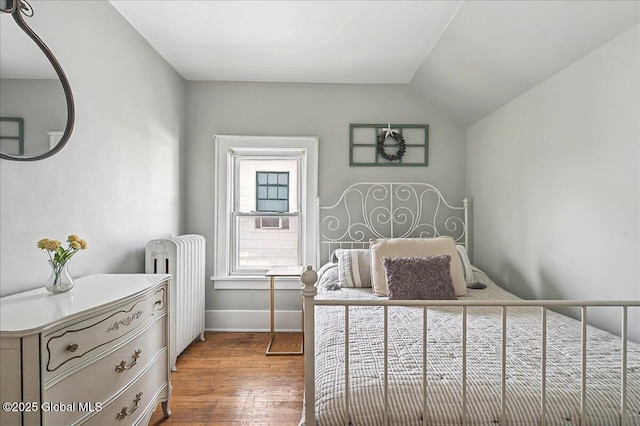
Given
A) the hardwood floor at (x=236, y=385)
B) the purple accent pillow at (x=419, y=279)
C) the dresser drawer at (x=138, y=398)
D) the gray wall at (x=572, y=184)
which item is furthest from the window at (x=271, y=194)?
the gray wall at (x=572, y=184)

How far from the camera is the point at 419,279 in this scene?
6.93ft

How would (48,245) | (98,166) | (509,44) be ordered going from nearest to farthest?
(48,245) < (98,166) < (509,44)

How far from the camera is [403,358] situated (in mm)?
1354

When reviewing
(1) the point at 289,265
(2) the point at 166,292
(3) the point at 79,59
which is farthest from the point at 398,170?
(3) the point at 79,59

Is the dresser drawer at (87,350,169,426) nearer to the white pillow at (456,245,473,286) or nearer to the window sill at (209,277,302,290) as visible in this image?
the window sill at (209,277,302,290)

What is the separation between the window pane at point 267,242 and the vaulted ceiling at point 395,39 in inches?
53.7

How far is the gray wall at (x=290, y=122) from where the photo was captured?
3.17m

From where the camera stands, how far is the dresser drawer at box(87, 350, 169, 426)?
1.30 meters

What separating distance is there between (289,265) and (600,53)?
106 inches

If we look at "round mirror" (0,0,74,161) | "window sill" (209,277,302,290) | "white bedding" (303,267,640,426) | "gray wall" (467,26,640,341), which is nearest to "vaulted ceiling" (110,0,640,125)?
"gray wall" (467,26,640,341)

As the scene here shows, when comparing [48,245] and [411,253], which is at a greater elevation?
[48,245]

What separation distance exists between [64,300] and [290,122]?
2348 millimetres

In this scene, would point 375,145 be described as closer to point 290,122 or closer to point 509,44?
point 290,122

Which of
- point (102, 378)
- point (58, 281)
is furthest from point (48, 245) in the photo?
point (102, 378)
